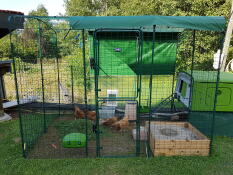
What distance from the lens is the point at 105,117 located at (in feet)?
18.5

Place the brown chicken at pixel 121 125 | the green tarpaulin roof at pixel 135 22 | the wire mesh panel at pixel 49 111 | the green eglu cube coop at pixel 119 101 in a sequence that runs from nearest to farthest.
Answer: the green tarpaulin roof at pixel 135 22, the green eglu cube coop at pixel 119 101, the wire mesh panel at pixel 49 111, the brown chicken at pixel 121 125

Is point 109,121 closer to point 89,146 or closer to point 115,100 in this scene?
point 89,146

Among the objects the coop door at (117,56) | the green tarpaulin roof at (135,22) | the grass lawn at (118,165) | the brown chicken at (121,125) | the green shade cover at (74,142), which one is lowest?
the grass lawn at (118,165)

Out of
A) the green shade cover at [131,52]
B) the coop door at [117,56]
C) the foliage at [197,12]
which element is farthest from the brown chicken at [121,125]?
the foliage at [197,12]

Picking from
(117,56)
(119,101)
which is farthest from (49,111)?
(117,56)

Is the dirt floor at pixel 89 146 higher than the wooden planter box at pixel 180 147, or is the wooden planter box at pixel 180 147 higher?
the wooden planter box at pixel 180 147

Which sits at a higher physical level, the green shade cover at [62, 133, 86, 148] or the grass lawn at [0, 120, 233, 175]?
the green shade cover at [62, 133, 86, 148]

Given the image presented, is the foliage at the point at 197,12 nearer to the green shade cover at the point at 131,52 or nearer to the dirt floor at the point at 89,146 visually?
the green shade cover at the point at 131,52

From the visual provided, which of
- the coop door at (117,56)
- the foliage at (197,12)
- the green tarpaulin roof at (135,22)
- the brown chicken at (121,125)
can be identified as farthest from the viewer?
the foliage at (197,12)

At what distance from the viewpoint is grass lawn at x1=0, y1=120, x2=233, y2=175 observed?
3.34m

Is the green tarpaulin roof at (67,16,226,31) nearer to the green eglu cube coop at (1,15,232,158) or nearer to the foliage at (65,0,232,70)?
the green eglu cube coop at (1,15,232,158)

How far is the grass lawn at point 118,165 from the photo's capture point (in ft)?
11.0

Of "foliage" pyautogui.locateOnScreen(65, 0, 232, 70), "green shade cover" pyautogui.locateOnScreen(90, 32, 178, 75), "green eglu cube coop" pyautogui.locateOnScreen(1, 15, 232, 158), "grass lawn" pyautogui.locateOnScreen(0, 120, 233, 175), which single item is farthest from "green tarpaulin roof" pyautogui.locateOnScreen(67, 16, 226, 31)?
"foliage" pyautogui.locateOnScreen(65, 0, 232, 70)

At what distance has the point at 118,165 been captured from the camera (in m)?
3.53
